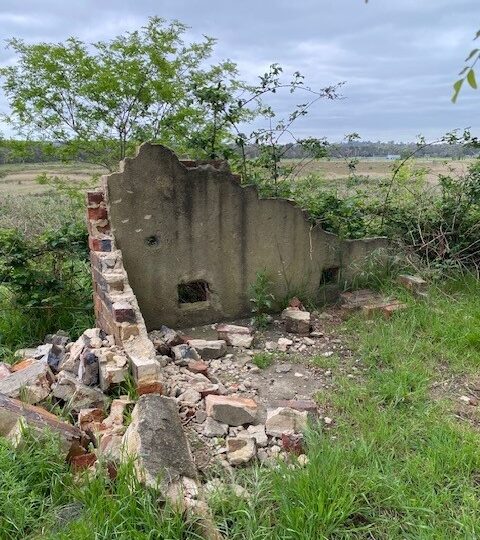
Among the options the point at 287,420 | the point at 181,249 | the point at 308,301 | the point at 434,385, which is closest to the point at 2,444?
the point at 287,420

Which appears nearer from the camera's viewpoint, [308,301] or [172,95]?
[308,301]

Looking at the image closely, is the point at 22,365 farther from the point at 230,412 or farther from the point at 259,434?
the point at 259,434

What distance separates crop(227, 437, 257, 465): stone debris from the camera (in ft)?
9.52

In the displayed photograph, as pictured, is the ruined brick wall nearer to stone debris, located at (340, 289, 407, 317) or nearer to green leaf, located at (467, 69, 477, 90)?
stone debris, located at (340, 289, 407, 317)

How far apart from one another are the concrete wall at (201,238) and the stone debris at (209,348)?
0.69m

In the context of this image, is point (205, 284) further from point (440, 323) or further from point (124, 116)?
point (124, 116)

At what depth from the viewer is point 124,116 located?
335 inches

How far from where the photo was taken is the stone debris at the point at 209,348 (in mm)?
4469

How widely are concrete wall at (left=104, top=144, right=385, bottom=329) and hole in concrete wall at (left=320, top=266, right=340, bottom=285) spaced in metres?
0.12

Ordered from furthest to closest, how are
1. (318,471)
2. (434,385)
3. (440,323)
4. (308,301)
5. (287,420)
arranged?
1. (308,301)
2. (440,323)
3. (434,385)
4. (287,420)
5. (318,471)

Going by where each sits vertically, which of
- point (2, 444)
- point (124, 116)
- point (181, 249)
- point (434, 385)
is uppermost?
point (124, 116)

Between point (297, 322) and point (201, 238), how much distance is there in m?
1.35

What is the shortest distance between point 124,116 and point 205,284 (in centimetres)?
463

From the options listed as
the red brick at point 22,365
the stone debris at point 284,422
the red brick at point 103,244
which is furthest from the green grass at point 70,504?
the red brick at point 103,244
